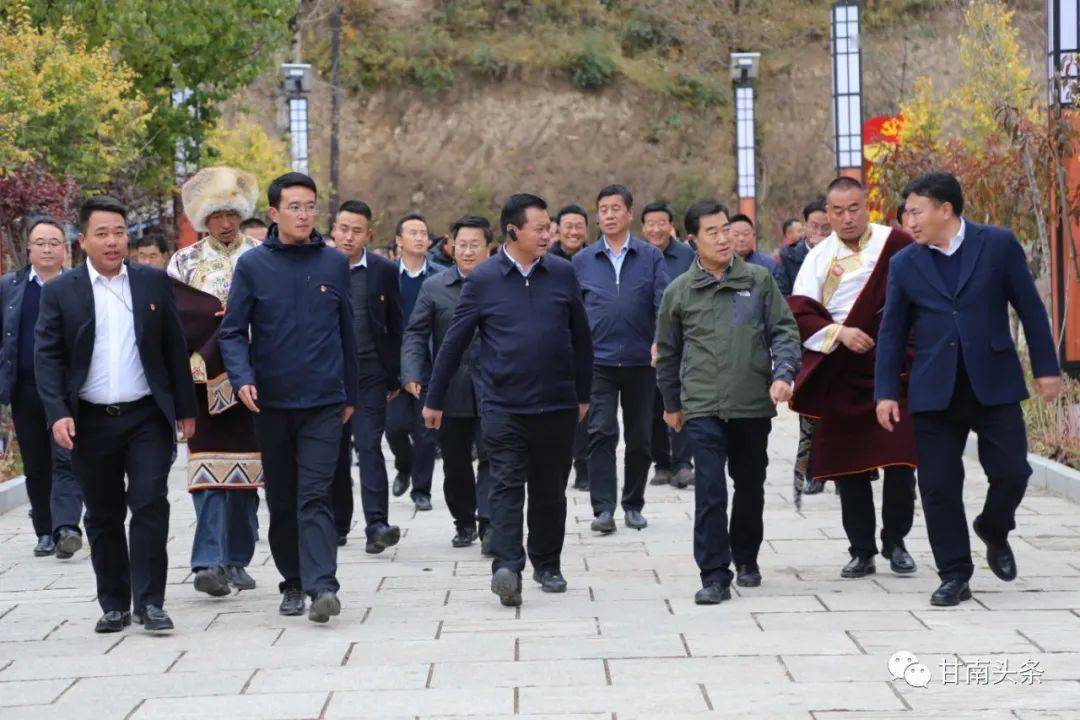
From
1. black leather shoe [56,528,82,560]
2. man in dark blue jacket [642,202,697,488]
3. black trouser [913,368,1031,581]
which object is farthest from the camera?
man in dark blue jacket [642,202,697,488]

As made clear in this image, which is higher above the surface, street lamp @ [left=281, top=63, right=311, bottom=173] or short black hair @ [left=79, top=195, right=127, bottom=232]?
street lamp @ [left=281, top=63, right=311, bottom=173]

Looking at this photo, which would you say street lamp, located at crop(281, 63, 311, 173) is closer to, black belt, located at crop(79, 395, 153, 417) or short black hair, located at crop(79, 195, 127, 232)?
short black hair, located at crop(79, 195, 127, 232)

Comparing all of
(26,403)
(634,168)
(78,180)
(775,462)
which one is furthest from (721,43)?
(26,403)

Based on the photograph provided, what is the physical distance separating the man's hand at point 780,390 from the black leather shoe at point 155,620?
2.72m

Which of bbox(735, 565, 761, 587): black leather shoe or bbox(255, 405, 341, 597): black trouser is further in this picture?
bbox(735, 565, 761, 587): black leather shoe

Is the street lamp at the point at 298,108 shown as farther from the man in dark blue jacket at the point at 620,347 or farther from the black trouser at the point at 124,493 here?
the black trouser at the point at 124,493

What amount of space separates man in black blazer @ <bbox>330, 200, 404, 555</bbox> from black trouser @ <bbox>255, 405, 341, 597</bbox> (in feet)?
6.16

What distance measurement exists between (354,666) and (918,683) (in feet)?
6.66

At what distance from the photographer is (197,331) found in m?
8.46

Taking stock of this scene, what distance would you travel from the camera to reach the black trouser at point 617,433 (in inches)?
410

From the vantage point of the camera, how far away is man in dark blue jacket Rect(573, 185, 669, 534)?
10445 mm

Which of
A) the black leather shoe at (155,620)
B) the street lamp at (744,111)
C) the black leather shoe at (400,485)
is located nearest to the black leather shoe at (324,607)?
the black leather shoe at (155,620)

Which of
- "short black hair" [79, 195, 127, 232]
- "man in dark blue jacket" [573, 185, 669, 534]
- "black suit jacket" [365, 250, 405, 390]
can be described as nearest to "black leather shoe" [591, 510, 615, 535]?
"man in dark blue jacket" [573, 185, 669, 534]

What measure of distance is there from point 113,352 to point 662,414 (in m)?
6.00
